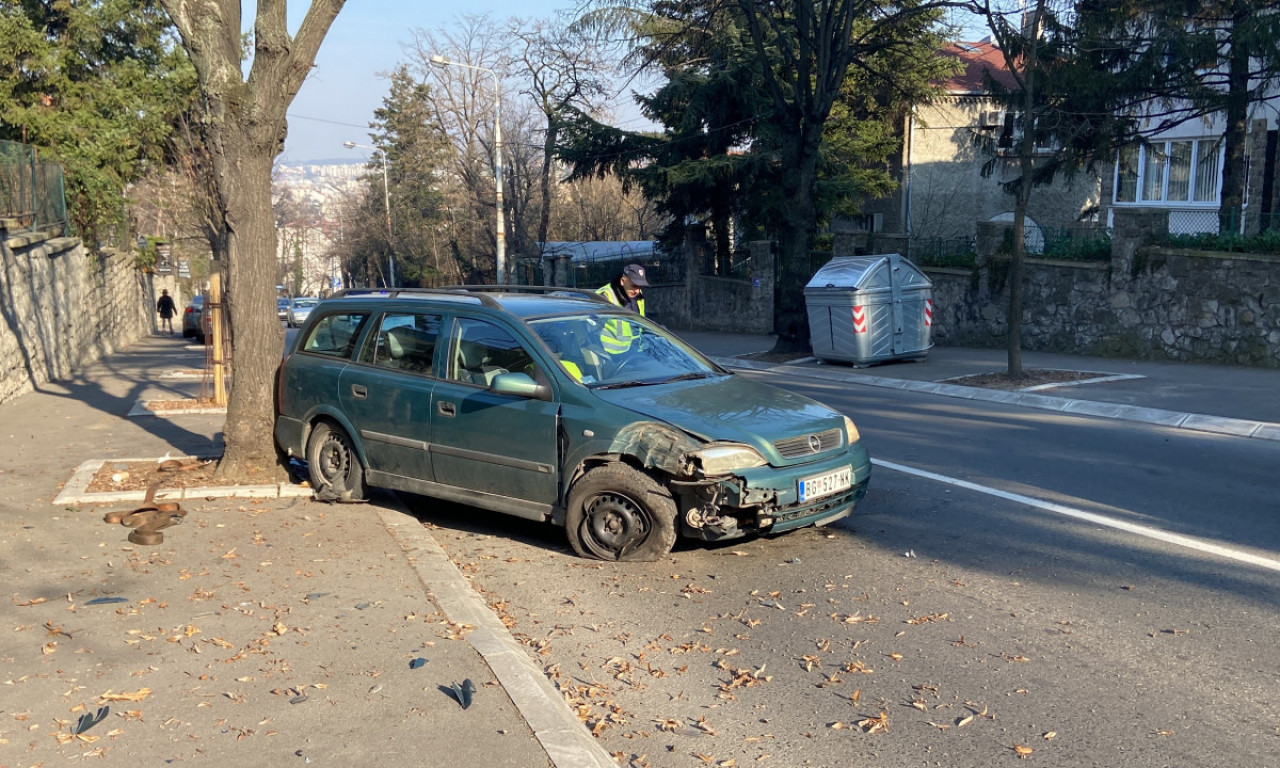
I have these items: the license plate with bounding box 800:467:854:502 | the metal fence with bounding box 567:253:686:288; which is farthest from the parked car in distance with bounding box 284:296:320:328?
the license plate with bounding box 800:467:854:502

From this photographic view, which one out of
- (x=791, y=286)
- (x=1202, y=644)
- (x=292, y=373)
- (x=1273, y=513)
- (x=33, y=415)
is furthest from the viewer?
(x=791, y=286)

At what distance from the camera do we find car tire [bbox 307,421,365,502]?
7.97 meters

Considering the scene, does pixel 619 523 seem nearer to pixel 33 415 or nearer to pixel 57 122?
pixel 33 415

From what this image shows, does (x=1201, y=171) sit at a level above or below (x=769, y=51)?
below

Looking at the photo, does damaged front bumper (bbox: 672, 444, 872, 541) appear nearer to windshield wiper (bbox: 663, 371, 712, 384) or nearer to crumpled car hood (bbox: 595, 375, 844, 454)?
crumpled car hood (bbox: 595, 375, 844, 454)

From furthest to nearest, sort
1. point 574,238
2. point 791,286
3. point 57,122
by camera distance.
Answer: point 574,238 < point 57,122 < point 791,286

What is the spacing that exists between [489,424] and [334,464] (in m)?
1.84

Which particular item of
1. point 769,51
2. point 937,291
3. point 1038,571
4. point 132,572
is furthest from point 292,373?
point 769,51

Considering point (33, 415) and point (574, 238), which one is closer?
point (33, 415)

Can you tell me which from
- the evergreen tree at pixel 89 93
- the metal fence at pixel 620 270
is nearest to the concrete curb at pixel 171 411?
the evergreen tree at pixel 89 93

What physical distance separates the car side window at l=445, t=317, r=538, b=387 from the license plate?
1.93 meters

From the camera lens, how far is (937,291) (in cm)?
2259

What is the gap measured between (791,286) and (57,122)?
18848 mm

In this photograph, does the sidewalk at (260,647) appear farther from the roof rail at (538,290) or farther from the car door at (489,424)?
the roof rail at (538,290)
